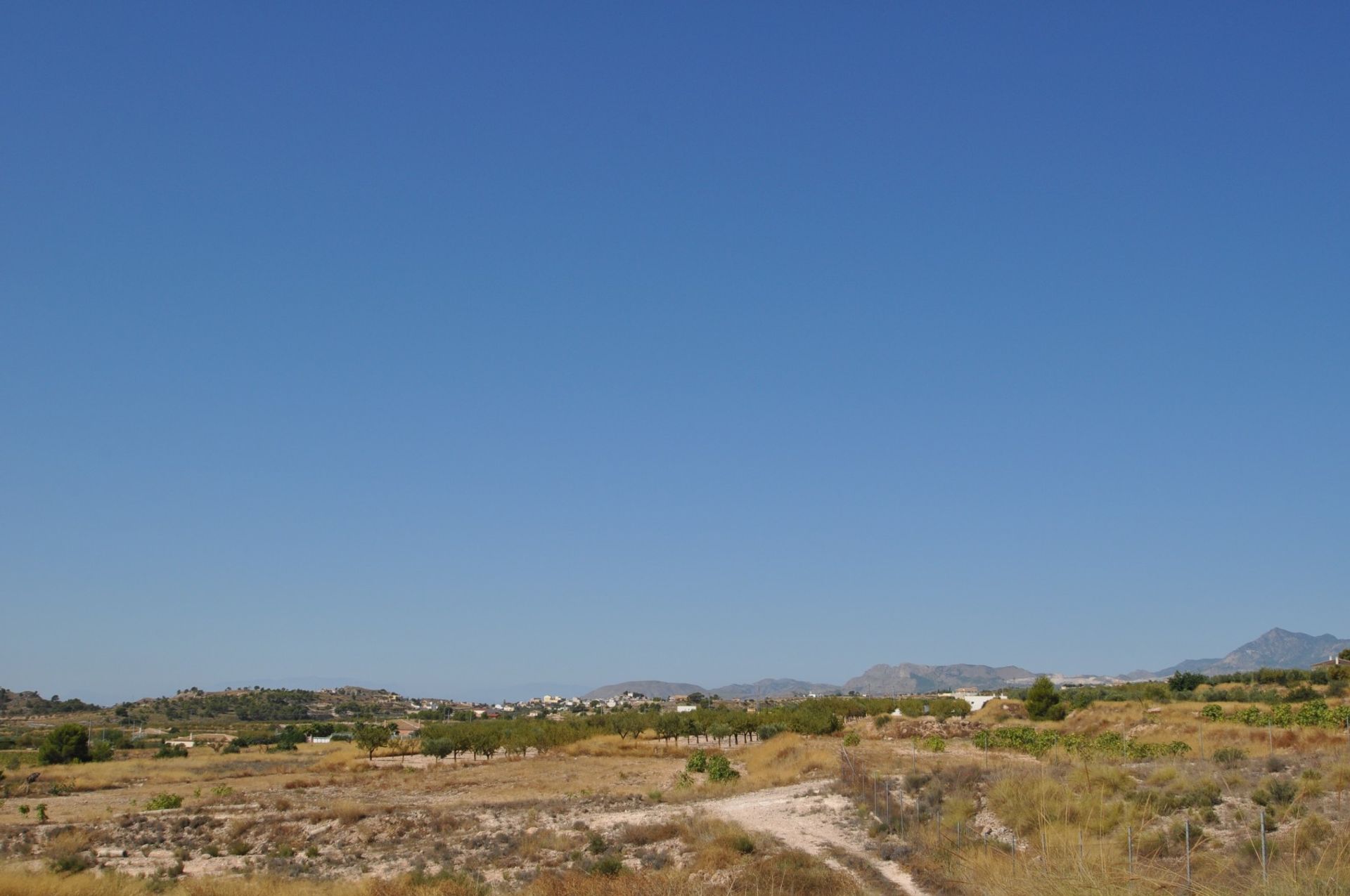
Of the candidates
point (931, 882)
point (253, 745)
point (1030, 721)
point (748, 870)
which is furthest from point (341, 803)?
point (253, 745)

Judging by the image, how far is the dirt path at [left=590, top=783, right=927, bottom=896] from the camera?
23.2m

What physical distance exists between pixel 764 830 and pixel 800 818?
8.68 ft

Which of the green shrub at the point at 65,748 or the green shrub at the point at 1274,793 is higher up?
the green shrub at the point at 1274,793

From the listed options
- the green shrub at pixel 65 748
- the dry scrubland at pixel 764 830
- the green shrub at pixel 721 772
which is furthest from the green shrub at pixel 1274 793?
the green shrub at pixel 65 748

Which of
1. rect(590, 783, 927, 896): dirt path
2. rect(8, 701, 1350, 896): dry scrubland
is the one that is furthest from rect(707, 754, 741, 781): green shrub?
rect(590, 783, 927, 896): dirt path

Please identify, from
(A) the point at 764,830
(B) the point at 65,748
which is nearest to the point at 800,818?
(A) the point at 764,830

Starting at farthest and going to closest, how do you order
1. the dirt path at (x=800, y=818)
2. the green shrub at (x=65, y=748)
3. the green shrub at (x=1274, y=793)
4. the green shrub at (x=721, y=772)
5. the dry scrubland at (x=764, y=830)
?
the green shrub at (x=65, y=748)
the green shrub at (x=721, y=772)
the dirt path at (x=800, y=818)
the green shrub at (x=1274, y=793)
the dry scrubland at (x=764, y=830)

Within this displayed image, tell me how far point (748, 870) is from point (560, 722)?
215 ft

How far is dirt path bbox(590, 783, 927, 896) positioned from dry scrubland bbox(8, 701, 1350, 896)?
0.44 feet

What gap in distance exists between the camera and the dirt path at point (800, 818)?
76.0 ft

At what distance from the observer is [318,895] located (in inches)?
792

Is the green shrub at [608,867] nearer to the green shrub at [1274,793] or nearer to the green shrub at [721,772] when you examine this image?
the green shrub at [1274,793]

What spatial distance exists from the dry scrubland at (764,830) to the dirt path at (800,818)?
0.44 ft

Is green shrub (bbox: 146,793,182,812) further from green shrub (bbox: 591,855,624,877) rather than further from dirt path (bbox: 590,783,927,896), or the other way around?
green shrub (bbox: 591,855,624,877)
